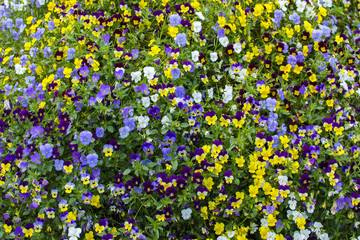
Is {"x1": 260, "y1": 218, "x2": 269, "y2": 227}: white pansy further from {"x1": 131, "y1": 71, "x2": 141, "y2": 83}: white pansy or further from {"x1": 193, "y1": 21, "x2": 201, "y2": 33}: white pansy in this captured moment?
{"x1": 193, "y1": 21, "x2": 201, "y2": 33}: white pansy

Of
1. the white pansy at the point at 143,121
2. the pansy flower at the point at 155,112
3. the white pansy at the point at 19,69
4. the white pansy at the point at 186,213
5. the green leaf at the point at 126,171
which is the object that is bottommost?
the white pansy at the point at 186,213

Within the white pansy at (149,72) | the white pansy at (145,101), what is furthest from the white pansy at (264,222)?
the white pansy at (149,72)

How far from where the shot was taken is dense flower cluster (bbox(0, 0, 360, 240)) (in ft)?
9.60

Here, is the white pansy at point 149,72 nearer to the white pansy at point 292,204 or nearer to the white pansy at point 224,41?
the white pansy at point 224,41

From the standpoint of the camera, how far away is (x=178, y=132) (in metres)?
3.14

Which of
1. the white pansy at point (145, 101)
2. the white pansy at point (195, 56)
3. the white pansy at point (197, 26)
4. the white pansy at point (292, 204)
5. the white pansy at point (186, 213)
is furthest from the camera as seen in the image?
the white pansy at point (197, 26)

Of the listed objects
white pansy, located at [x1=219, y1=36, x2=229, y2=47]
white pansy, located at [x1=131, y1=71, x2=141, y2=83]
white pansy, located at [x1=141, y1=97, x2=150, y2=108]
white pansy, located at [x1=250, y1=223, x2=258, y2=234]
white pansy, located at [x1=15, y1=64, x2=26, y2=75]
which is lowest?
white pansy, located at [x1=250, y1=223, x2=258, y2=234]

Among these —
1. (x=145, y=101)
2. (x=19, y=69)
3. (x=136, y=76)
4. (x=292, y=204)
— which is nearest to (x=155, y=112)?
(x=145, y=101)

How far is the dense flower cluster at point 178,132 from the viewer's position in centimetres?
293

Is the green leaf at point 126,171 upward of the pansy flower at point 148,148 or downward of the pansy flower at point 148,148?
downward

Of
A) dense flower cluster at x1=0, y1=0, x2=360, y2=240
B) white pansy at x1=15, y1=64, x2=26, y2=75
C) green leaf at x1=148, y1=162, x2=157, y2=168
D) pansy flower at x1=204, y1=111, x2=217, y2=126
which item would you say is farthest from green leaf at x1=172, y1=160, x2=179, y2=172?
white pansy at x1=15, y1=64, x2=26, y2=75

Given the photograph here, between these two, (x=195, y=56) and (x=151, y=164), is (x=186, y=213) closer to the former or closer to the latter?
(x=151, y=164)

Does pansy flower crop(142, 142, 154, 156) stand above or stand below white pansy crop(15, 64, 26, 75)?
below

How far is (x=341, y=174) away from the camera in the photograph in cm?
326
